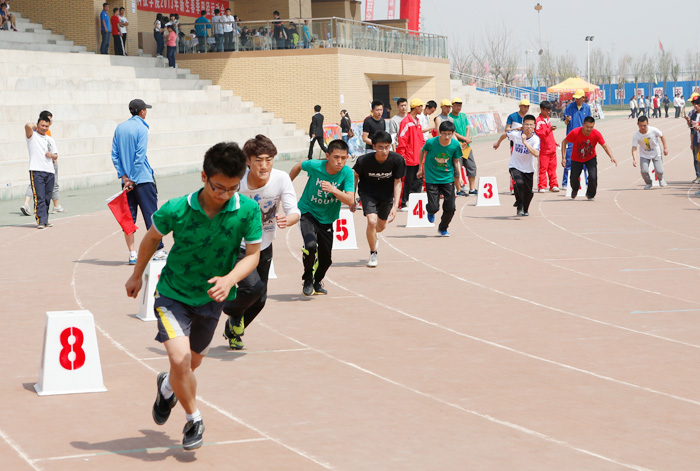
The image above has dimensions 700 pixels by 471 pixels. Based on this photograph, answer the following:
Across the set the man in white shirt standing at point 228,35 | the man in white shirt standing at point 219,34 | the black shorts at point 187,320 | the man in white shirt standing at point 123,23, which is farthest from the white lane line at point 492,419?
the man in white shirt standing at point 219,34

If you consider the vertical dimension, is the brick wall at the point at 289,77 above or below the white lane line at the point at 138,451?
above

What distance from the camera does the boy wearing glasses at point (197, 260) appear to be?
204 inches

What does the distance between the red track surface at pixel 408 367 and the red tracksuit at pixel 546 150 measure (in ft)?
23.4

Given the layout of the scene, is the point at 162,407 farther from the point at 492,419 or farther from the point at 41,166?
the point at 41,166

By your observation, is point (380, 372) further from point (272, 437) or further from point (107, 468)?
point (107, 468)

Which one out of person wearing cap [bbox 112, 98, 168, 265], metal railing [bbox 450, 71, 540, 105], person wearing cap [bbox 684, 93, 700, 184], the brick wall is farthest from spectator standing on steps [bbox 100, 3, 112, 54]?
metal railing [bbox 450, 71, 540, 105]

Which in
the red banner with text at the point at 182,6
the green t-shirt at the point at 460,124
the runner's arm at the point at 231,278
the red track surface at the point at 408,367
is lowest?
the red track surface at the point at 408,367

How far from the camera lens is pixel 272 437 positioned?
225 inches

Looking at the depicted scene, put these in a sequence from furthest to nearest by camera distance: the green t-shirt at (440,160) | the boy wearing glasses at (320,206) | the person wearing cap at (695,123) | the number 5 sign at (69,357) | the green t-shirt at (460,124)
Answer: the person wearing cap at (695,123), the green t-shirt at (460,124), the green t-shirt at (440,160), the boy wearing glasses at (320,206), the number 5 sign at (69,357)

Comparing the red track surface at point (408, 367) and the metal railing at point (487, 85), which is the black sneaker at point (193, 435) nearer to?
the red track surface at point (408, 367)

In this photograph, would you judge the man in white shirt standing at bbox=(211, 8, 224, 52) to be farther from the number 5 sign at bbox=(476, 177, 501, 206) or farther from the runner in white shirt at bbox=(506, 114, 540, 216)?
the runner in white shirt at bbox=(506, 114, 540, 216)

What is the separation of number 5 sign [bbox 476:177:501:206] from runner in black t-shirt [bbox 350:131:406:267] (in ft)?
25.9

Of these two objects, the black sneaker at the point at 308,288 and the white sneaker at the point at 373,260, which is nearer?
the black sneaker at the point at 308,288

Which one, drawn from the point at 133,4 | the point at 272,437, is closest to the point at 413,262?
the point at 272,437
